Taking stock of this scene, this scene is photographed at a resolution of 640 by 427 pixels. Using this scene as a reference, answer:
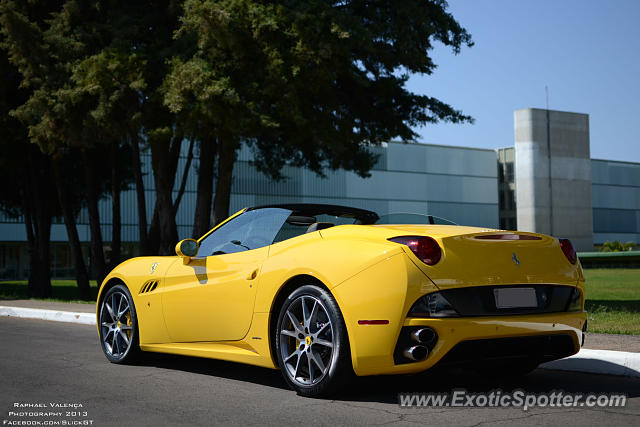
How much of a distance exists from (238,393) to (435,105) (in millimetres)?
14292

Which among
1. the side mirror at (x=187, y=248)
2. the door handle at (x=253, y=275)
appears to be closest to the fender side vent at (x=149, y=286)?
the side mirror at (x=187, y=248)

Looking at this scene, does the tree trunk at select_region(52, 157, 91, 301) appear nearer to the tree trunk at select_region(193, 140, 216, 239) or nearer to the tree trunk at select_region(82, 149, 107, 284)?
the tree trunk at select_region(82, 149, 107, 284)

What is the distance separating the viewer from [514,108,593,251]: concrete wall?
6322cm

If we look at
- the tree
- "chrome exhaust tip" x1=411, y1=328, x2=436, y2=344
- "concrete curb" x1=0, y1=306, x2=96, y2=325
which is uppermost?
the tree

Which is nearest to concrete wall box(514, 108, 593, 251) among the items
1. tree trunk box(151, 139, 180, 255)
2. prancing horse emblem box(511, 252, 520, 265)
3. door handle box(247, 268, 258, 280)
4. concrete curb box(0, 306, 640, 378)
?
tree trunk box(151, 139, 180, 255)

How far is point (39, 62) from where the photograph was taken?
17344 millimetres

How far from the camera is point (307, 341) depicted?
16.6 feet

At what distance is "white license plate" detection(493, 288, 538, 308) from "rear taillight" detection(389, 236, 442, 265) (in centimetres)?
47

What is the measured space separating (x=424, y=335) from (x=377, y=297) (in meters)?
0.37

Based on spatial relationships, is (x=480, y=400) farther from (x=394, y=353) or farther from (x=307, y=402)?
(x=307, y=402)

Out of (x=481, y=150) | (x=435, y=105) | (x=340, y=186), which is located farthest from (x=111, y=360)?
(x=481, y=150)

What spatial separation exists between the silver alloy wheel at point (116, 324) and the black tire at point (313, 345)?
224 centimetres

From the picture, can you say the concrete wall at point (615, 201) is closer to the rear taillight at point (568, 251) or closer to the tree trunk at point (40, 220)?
the tree trunk at point (40, 220)

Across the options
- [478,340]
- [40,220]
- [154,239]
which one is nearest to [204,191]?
[154,239]
